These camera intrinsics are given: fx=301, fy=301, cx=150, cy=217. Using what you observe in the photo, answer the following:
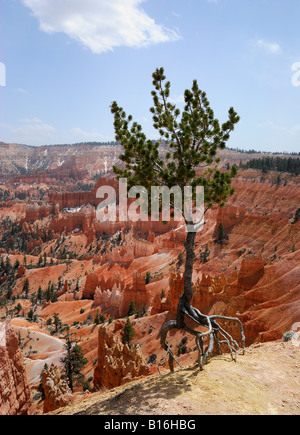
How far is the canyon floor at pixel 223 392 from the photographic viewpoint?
5.48 metres

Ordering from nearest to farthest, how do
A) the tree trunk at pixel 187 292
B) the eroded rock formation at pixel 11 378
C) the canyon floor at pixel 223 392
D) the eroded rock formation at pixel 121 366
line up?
the canyon floor at pixel 223 392 → the tree trunk at pixel 187 292 → the eroded rock formation at pixel 11 378 → the eroded rock formation at pixel 121 366

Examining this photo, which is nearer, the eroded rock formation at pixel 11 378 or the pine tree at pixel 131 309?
the eroded rock formation at pixel 11 378

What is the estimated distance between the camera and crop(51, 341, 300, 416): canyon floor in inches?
216

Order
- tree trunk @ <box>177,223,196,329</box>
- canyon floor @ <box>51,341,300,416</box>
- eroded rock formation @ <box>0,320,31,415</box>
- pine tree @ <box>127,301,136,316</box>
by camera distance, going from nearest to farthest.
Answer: canyon floor @ <box>51,341,300,416</box>, tree trunk @ <box>177,223,196,329</box>, eroded rock formation @ <box>0,320,31,415</box>, pine tree @ <box>127,301,136,316</box>

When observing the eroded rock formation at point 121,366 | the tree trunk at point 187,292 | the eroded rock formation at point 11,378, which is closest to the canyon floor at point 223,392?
the tree trunk at point 187,292

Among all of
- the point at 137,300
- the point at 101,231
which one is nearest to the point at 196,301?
the point at 137,300

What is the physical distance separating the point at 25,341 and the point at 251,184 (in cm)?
5851

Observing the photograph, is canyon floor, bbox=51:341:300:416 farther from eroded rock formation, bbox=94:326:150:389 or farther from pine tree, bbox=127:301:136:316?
pine tree, bbox=127:301:136:316

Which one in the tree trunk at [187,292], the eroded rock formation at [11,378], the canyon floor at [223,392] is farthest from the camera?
the eroded rock formation at [11,378]

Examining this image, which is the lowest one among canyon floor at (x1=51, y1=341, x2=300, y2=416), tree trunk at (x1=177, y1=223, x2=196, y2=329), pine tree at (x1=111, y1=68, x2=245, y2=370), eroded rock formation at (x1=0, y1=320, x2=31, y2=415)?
eroded rock formation at (x1=0, y1=320, x2=31, y2=415)

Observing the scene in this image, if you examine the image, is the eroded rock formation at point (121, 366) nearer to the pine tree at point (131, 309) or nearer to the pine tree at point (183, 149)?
the pine tree at point (183, 149)

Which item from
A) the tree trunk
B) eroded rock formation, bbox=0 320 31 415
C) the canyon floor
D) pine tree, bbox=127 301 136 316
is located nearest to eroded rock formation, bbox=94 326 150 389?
eroded rock formation, bbox=0 320 31 415

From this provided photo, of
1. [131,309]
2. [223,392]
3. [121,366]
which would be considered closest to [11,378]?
[121,366]

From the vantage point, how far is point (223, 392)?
5.94 m
